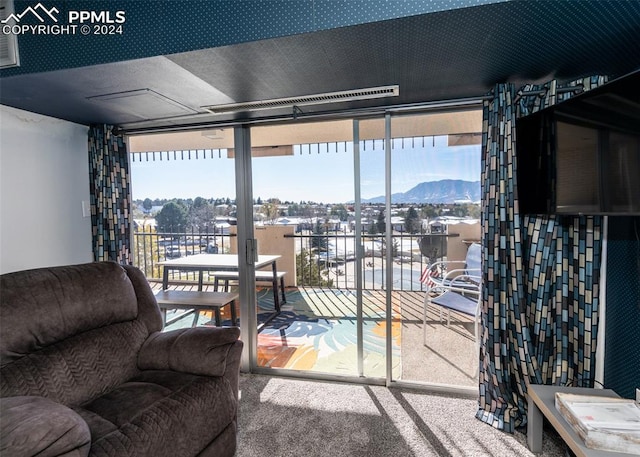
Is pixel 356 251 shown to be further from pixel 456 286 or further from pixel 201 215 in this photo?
pixel 201 215

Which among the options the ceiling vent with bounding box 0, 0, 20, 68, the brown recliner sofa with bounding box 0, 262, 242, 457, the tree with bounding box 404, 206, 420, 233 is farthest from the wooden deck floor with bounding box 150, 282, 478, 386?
the ceiling vent with bounding box 0, 0, 20, 68

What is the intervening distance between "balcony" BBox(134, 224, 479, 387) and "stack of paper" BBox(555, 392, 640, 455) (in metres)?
0.93

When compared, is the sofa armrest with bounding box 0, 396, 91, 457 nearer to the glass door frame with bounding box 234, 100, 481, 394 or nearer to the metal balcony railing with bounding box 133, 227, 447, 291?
the glass door frame with bounding box 234, 100, 481, 394

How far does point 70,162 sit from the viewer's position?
271cm

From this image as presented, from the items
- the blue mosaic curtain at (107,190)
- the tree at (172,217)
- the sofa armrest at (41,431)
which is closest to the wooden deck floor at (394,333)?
the tree at (172,217)

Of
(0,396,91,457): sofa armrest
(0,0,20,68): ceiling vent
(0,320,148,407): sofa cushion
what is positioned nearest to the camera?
(0,396,91,457): sofa armrest

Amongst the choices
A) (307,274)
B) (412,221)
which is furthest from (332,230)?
(412,221)

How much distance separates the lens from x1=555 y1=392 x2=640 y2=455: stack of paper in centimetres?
133

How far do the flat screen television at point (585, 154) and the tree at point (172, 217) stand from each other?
2.62m

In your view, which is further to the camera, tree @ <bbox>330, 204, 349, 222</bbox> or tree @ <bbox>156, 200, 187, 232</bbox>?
tree @ <bbox>156, 200, 187, 232</bbox>

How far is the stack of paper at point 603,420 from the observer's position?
133cm

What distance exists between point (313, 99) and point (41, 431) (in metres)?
2.07

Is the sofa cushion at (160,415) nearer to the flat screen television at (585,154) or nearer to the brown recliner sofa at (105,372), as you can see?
the brown recliner sofa at (105,372)

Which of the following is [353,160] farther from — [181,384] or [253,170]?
[181,384]
